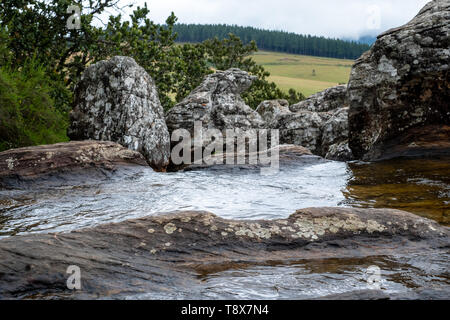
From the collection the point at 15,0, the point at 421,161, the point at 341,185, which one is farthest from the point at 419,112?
the point at 15,0

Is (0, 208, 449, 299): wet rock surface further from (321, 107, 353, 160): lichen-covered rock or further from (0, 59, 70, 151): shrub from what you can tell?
(321, 107, 353, 160): lichen-covered rock

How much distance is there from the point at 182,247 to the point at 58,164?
6.79m

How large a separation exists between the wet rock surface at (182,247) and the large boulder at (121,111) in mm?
9491

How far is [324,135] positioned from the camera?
783 inches

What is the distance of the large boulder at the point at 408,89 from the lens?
1384 cm

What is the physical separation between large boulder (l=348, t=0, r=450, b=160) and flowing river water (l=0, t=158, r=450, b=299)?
1.26 meters

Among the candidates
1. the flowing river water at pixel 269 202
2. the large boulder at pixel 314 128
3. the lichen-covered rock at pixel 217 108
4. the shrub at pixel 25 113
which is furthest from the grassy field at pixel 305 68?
the flowing river water at pixel 269 202

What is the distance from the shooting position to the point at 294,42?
620 feet

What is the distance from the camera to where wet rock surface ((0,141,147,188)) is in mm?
10508

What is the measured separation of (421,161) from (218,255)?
32.5 ft

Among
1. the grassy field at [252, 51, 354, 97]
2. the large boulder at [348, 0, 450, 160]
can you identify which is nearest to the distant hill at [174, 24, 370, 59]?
the grassy field at [252, 51, 354, 97]

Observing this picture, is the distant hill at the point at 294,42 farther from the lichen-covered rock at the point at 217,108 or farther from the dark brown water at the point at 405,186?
the dark brown water at the point at 405,186

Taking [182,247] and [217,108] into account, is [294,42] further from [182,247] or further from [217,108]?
[182,247]

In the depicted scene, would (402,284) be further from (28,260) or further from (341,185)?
(341,185)
